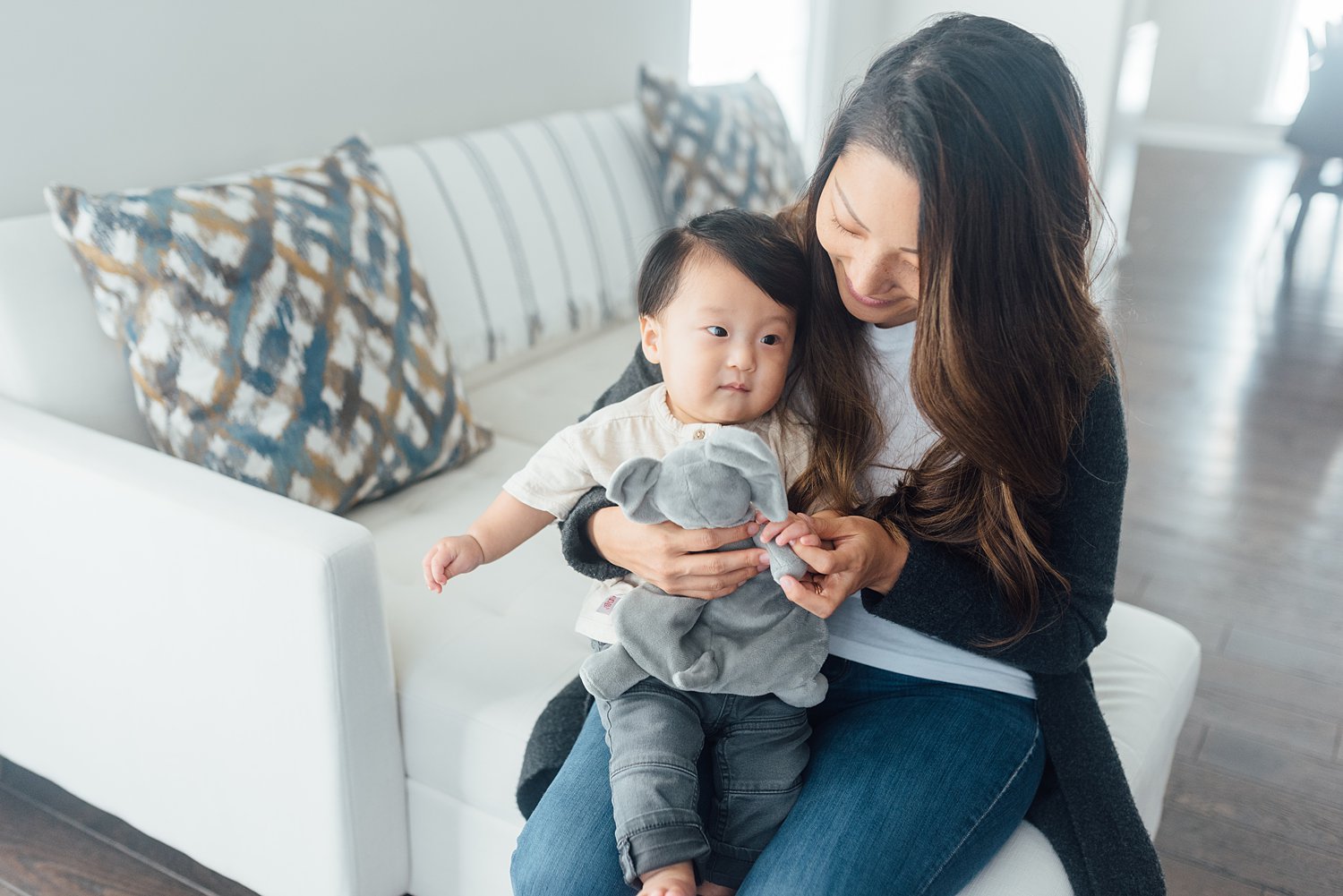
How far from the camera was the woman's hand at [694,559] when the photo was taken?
0.97m

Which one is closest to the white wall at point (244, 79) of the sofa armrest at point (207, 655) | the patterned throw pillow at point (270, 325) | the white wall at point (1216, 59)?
the patterned throw pillow at point (270, 325)

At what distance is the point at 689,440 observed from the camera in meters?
1.02

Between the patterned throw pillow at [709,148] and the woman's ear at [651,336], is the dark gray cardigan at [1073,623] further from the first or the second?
the patterned throw pillow at [709,148]

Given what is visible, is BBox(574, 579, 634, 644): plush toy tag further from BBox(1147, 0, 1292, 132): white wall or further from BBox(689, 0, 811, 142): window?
BBox(1147, 0, 1292, 132): white wall

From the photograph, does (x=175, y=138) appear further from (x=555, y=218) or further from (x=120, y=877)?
(x=120, y=877)

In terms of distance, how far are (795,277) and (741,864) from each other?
0.53 metres

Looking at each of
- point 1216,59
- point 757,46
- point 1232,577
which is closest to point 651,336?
point 1232,577

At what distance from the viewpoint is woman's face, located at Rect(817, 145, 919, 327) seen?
3.05 ft

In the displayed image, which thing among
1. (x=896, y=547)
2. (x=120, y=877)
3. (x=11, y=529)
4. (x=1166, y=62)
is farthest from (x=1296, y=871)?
(x=1166, y=62)

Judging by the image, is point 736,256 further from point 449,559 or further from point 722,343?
point 449,559

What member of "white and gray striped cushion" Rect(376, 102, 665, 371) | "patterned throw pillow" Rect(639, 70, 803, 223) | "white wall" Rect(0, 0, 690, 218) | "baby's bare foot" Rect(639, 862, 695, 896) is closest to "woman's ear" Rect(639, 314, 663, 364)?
"baby's bare foot" Rect(639, 862, 695, 896)

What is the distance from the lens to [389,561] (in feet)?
4.71

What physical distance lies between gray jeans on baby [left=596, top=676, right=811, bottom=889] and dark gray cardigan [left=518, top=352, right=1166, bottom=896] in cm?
13

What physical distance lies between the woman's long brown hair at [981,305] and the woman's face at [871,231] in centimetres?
1
